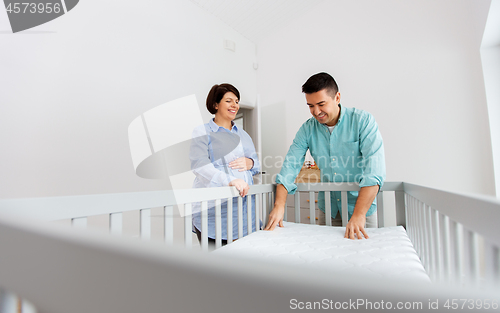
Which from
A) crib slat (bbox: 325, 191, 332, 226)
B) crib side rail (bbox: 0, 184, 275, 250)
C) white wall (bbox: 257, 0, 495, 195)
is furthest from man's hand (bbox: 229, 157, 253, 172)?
white wall (bbox: 257, 0, 495, 195)

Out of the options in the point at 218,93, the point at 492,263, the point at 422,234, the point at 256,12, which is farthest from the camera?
the point at 256,12

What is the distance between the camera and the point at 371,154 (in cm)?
121

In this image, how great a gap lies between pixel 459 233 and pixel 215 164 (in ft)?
3.26

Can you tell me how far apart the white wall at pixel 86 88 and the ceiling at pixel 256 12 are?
51 cm

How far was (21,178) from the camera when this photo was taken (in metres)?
1.67

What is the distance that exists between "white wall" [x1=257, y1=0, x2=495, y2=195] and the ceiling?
9.5 inches

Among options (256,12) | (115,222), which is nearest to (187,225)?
(115,222)

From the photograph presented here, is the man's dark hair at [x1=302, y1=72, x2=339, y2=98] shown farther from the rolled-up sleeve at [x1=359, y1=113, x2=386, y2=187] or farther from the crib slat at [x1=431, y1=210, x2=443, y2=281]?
the crib slat at [x1=431, y1=210, x2=443, y2=281]

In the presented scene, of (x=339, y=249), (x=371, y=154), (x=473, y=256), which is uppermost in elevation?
(x=371, y=154)

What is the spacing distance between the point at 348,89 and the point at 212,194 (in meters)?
2.58

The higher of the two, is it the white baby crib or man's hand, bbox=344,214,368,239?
the white baby crib

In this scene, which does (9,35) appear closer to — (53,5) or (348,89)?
(53,5)

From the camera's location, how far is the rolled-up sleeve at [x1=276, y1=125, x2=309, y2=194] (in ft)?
4.45

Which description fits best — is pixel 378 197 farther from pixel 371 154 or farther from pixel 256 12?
pixel 256 12
